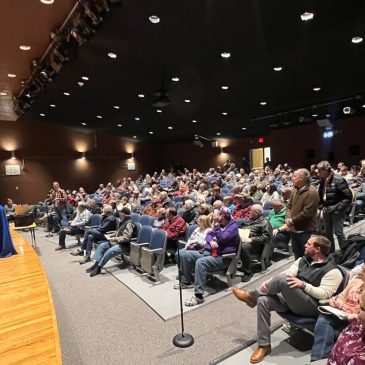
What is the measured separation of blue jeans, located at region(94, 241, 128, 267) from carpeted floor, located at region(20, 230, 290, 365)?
2.24ft

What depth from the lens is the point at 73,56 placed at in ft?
18.2

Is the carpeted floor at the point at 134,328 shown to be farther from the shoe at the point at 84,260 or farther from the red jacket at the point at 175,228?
the shoe at the point at 84,260

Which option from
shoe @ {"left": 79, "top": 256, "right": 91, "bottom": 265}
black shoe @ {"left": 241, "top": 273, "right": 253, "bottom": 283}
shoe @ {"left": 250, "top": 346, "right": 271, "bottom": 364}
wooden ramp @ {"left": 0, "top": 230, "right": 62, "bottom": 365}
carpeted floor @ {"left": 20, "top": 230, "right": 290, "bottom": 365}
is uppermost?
wooden ramp @ {"left": 0, "top": 230, "right": 62, "bottom": 365}

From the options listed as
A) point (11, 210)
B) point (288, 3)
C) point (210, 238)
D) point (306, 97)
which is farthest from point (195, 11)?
point (11, 210)

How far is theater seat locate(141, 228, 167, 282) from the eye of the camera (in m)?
4.54

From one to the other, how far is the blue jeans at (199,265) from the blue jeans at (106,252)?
4.80 ft

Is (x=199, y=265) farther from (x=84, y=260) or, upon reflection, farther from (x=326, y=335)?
(x=84, y=260)

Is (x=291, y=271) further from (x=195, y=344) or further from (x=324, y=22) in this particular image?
(x=324, y=22)

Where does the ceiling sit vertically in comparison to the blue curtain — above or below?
above

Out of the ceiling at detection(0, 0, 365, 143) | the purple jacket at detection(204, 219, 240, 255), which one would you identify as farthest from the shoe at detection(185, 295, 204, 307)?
the ceiling at detection(0, 0, 365, 143)

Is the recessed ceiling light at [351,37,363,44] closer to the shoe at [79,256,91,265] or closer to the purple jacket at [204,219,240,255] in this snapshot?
the purple jacket at [204,219,240,255]

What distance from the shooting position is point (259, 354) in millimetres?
2658

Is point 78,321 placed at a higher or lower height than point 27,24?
lower

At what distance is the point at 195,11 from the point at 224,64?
98.6 inches
